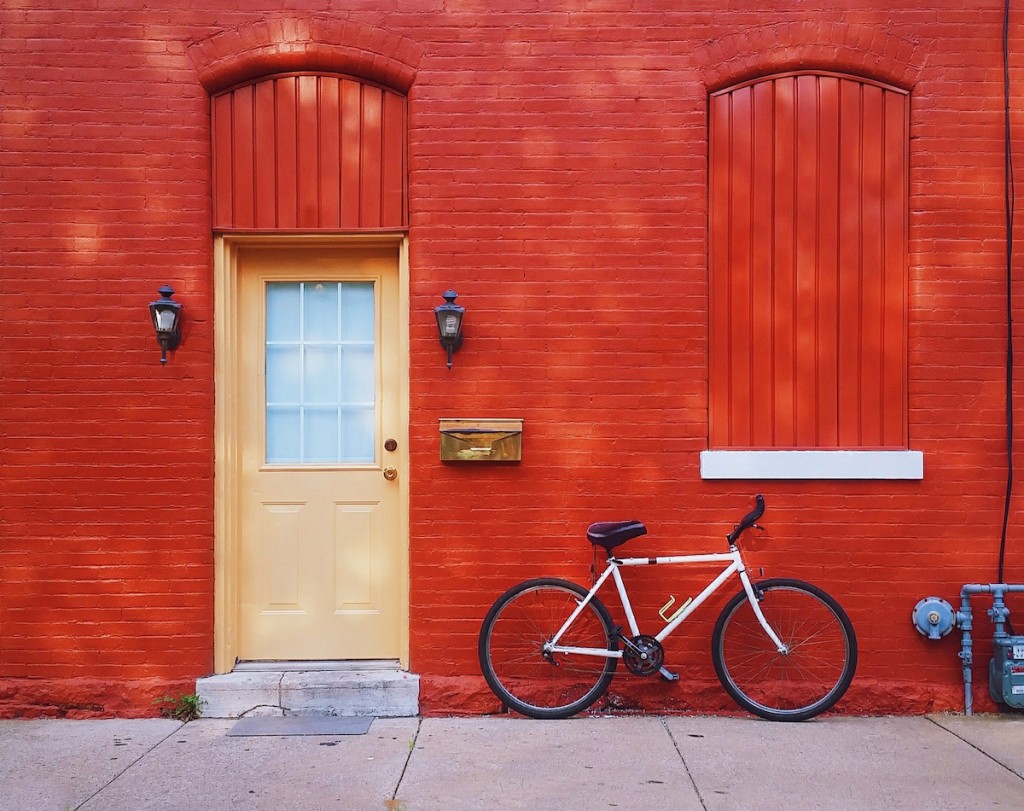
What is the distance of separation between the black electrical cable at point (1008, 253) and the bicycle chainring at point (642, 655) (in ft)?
6.74

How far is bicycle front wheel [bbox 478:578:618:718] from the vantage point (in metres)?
5.26

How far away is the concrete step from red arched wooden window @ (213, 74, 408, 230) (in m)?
2.64

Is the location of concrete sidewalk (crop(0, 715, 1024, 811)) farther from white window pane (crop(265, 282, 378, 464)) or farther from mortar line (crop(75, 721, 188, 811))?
white window pane (crop(265, 282, 378, 464))

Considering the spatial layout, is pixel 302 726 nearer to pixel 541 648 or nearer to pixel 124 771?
pixel 124 771

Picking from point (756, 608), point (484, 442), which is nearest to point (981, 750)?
point (756, 608)

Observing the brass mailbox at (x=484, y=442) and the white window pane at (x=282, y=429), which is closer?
the brass mailbox at (x=484, y=442)

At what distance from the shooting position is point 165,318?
17.1ft

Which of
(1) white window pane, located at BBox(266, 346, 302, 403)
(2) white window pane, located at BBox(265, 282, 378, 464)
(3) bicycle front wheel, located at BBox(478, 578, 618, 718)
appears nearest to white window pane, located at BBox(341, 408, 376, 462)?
(2) white window pane, located at BBox(265, 282, 378, 464)

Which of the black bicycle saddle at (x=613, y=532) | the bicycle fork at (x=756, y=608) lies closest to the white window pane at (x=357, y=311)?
the black bicycle saddle at (x=613, y=532)

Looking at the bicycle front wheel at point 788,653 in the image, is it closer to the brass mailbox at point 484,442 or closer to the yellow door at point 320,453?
the brass mailbox at point 484,442

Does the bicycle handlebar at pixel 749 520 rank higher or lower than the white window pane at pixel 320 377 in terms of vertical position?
Answer: lower

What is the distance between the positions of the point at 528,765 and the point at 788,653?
1674 mm

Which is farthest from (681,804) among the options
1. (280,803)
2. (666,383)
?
(666,383)

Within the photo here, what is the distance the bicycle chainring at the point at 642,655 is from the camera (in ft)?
16.7
